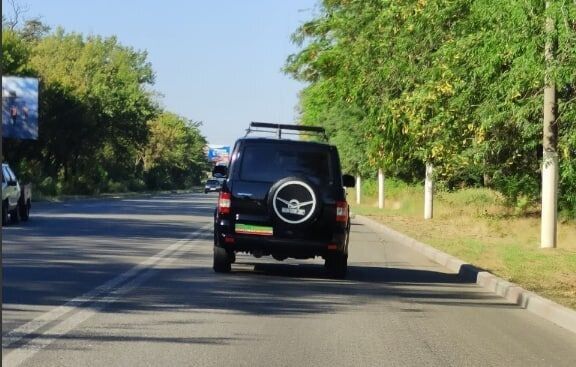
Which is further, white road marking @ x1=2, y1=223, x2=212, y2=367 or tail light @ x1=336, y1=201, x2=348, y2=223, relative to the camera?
tail light @ x1=336, y1=201, x2=348, y2=223

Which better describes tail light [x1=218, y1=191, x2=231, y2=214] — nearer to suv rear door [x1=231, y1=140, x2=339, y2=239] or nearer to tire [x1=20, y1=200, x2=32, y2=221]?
suv rear door [x1=231, y1=140, x2=339, y2=239]

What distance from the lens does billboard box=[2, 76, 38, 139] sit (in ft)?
180

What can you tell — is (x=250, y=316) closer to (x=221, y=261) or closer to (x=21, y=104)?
(x=221, y=261)

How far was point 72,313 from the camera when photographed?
1030 centimetres

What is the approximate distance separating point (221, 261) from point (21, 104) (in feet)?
141

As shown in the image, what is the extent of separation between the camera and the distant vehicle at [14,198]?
26.9 meters

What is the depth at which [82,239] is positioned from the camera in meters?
22.5

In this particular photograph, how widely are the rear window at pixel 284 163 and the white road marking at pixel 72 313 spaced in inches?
87.0

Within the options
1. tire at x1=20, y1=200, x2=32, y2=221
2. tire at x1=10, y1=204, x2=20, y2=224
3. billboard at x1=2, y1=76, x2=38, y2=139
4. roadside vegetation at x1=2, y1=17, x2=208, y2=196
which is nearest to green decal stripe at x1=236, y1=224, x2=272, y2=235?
tire at x1=10, y1=204, x2=20, y2=224

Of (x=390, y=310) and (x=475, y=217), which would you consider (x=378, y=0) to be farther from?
(x=390, y=310)

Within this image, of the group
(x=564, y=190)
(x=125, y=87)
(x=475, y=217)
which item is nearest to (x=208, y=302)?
(x=564, y=190)

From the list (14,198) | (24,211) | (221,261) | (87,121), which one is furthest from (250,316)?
(87,121)

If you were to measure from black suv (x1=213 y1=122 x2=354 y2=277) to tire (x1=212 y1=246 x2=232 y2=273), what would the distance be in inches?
0.6

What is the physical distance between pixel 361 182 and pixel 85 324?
58.6 m
